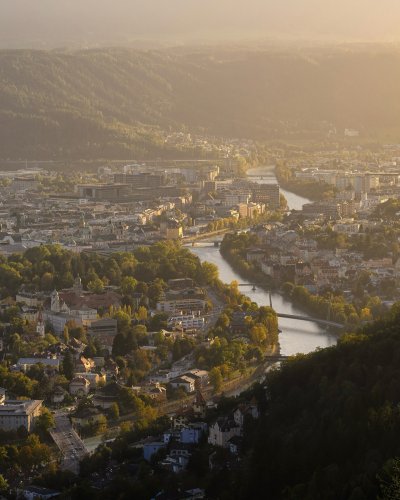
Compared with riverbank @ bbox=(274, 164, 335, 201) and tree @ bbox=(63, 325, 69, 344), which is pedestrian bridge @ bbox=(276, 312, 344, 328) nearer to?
tree @ bbox=(63, 325, 69, 344)

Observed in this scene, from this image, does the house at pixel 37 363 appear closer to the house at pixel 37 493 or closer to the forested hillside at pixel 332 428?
the forested hillside at pixel 332 428

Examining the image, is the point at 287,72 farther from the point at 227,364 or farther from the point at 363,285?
the point at 227,364

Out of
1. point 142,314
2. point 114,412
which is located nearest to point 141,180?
point 142,314

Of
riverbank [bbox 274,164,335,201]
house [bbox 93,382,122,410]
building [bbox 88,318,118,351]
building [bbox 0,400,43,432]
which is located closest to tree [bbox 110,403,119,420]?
house [bbox 93,382,122,410]

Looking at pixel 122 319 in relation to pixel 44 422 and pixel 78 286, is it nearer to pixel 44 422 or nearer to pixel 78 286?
pixel 78 286

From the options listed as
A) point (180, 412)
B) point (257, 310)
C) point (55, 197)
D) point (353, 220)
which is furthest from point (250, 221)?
point (180, 412)
